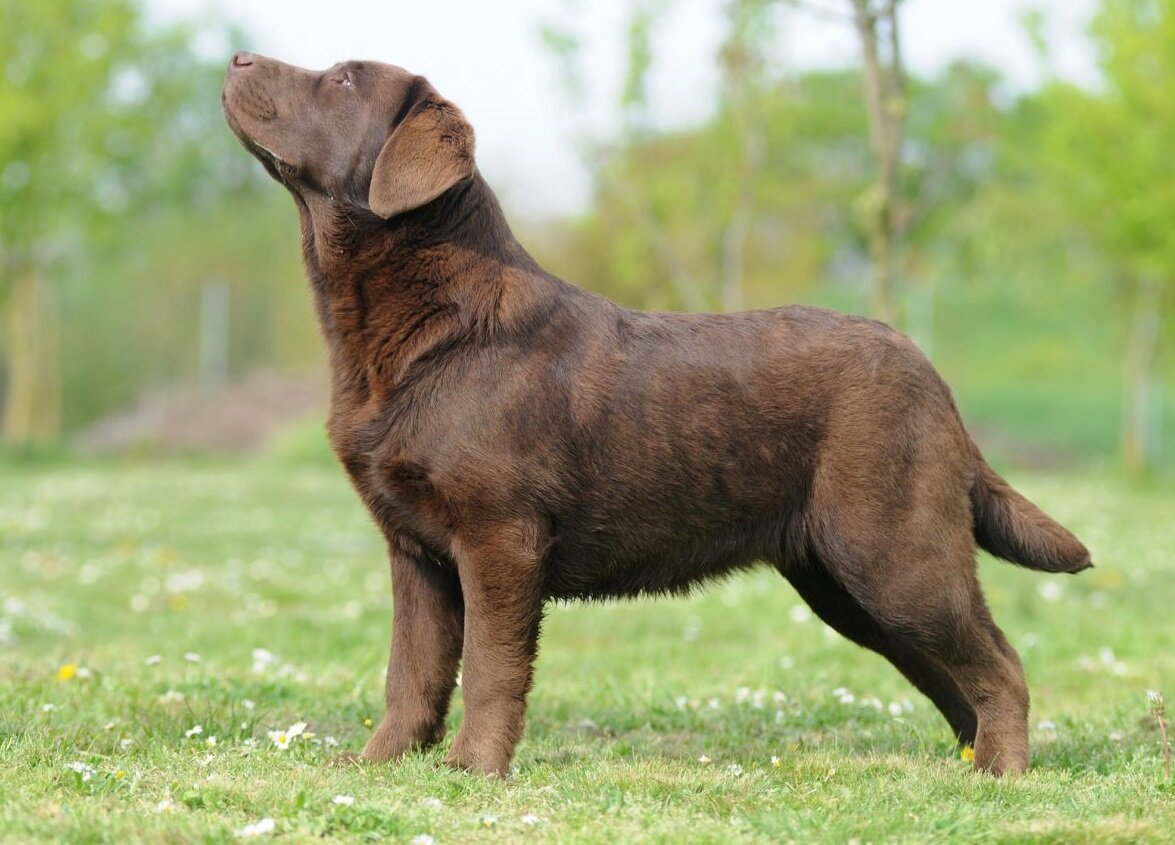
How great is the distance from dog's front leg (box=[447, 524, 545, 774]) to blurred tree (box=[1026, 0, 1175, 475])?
59.8 ft

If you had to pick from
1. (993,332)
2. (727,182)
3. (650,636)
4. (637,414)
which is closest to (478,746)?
(637,414)

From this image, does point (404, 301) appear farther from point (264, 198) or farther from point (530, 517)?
point (264, 198)

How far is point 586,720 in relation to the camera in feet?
17.8

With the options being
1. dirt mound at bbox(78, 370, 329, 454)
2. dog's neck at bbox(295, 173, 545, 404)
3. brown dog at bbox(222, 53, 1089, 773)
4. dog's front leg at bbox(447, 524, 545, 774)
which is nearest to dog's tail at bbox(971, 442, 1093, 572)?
brown dog at bbox(222, 53, 1089, 773)

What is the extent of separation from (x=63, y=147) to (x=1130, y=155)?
18.2 m

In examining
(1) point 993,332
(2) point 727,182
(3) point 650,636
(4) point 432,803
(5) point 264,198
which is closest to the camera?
(4) point 432,803

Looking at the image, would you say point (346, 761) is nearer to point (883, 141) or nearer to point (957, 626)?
point (957, 626)

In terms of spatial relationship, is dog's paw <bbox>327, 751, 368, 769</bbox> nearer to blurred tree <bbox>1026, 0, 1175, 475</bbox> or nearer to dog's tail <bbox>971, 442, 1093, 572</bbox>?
dog's tail <bbox>971, 442, 1093, 572</bbox>

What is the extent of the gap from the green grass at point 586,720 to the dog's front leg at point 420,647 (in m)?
0.33

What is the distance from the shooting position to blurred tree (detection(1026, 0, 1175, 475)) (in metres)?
20.6

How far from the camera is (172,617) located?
9086 mm

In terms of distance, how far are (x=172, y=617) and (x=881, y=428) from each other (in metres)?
5.96

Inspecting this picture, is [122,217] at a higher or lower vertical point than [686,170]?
lower

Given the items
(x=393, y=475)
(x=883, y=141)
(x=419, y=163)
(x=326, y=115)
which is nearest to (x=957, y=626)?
(x=393, y=475)
